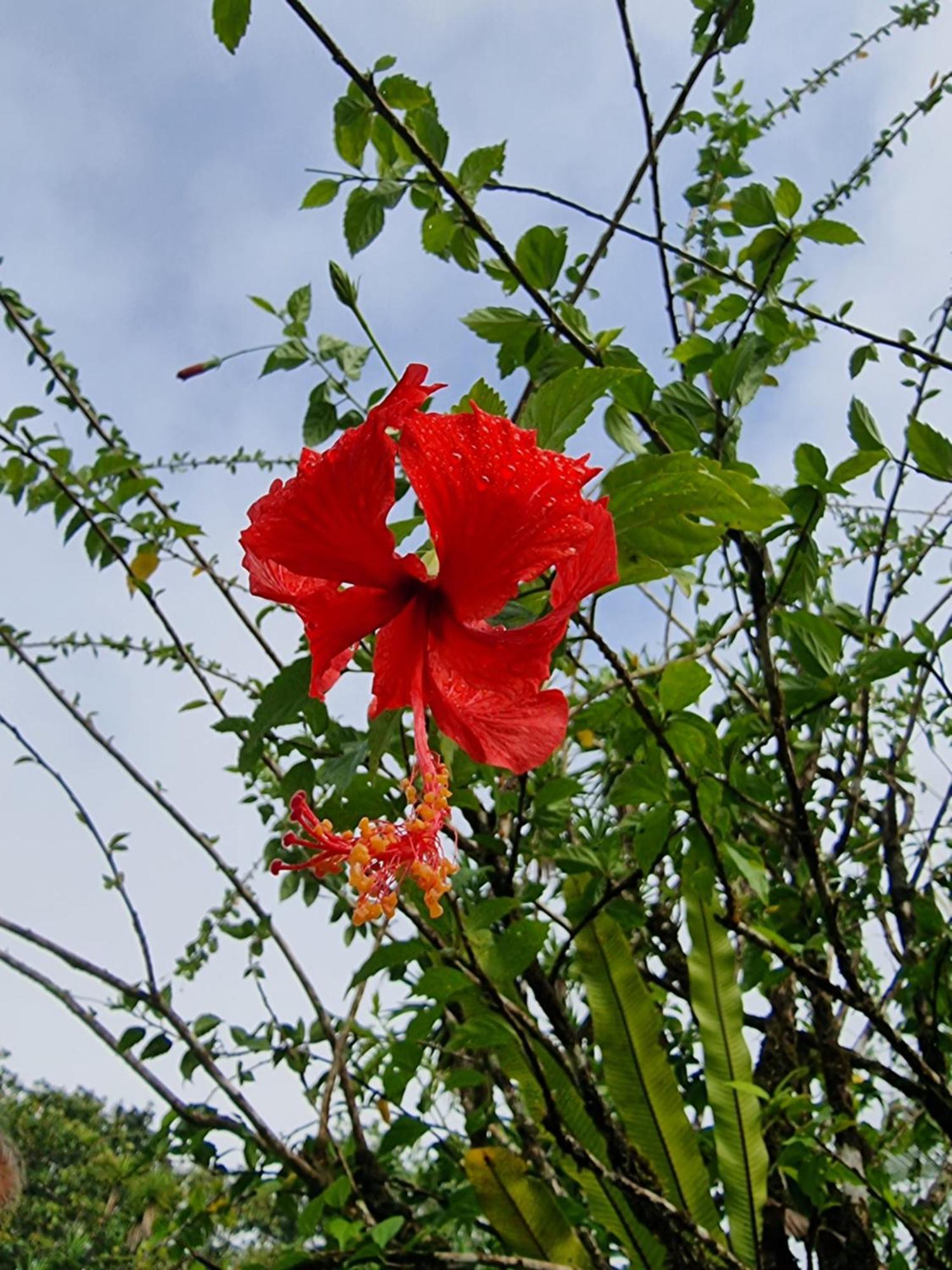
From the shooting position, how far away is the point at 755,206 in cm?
144

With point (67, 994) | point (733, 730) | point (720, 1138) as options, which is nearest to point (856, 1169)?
point (720, 1138)

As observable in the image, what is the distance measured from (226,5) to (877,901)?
2357 mm

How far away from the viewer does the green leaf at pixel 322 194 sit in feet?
4.69

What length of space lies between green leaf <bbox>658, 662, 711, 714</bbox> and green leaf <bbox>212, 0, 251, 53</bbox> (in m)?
0.85

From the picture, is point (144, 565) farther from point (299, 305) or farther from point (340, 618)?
point (340, 618)

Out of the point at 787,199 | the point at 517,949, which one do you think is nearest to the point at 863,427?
the point at 787,199

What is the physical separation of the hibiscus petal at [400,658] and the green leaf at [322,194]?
82 cm

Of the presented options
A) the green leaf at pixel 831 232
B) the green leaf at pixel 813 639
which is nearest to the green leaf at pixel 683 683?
the green leaf at pixel 813 639

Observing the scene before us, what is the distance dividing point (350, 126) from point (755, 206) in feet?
1.92

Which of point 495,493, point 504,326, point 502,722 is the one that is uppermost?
point 504,326

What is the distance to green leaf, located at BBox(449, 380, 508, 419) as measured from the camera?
0.87 metres

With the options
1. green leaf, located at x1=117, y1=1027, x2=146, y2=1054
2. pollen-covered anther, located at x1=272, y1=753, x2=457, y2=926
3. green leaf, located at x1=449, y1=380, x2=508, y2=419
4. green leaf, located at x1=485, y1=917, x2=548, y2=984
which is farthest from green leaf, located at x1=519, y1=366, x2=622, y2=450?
green leaf, located at x1=117, y1=1027, x2=146, y2=1054

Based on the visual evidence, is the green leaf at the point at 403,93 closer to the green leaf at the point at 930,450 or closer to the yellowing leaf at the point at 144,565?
the green leaf at the point at 930,450

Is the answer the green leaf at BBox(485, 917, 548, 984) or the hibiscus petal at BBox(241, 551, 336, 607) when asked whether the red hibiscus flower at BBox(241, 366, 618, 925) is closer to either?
the hibiscus petal at BBox(241, 551, 336, 607)
